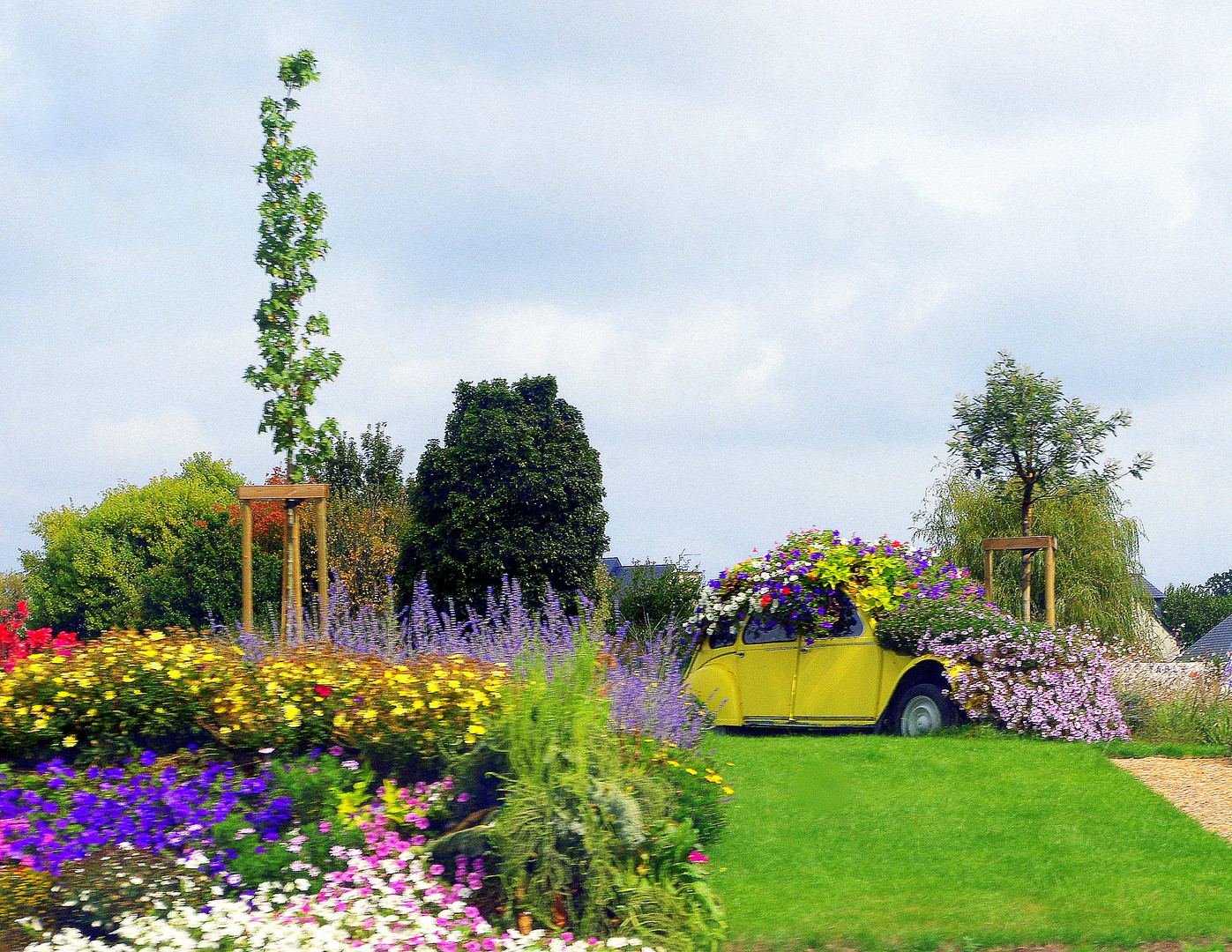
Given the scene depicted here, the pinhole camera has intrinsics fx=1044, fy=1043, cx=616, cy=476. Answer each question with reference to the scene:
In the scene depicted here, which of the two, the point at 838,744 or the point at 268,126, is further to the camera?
the point at 268,126

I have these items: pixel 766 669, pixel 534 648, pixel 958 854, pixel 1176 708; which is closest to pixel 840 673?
pixel 766 669

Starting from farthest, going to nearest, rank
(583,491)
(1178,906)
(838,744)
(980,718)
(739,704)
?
(583,491)
(739,704)
(980,718)
(838,744)
(1178,906)

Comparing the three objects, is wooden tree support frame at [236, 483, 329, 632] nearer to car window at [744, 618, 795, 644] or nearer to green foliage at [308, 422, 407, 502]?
car window at [744, 618, 795, 644]

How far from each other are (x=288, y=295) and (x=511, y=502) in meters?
15.1

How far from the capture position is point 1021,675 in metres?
10.1

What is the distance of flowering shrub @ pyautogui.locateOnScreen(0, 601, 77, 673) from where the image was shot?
7.10 meters

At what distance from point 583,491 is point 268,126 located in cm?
1621

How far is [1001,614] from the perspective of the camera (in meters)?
11.0

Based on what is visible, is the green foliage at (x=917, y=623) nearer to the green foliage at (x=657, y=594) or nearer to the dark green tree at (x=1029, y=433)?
the dark green tree at (x=1029, y=433)

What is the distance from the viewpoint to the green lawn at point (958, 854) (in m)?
5.16

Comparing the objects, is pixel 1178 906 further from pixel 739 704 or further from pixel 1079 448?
pixel 1079 448

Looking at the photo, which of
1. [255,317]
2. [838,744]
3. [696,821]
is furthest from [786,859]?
[255,317]

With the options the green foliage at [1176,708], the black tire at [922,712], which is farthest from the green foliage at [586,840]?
the green foliage at [1176,708]

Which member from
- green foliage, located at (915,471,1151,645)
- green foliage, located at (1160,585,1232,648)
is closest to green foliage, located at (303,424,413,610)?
green foliage, located at (915,471,1151,645)
